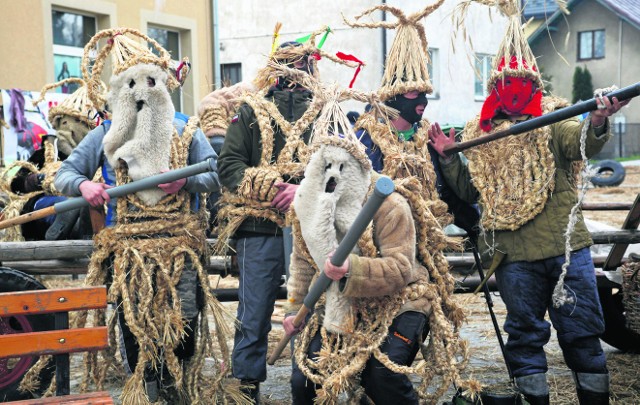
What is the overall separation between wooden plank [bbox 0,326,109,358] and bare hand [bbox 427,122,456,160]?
6.31ft

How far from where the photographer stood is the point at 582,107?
3770 mm

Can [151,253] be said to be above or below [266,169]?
below

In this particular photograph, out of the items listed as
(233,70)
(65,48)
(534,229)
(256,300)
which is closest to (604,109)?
(534,229)

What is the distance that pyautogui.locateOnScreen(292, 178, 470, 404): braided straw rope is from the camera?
346 cm

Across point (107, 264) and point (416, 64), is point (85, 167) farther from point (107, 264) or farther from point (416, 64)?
point (416, 64)

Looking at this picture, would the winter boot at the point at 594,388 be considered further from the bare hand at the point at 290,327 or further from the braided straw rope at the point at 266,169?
the braided straw rope at the point at 266,169

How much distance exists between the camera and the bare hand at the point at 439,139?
4.41m

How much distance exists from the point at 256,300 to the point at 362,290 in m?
1.15

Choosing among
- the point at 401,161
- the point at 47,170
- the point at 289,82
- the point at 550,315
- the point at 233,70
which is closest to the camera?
the point at 401,161

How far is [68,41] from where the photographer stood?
11758 millimetres

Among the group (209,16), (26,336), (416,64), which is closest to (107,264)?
(26,336)

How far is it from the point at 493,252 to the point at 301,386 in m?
1.30

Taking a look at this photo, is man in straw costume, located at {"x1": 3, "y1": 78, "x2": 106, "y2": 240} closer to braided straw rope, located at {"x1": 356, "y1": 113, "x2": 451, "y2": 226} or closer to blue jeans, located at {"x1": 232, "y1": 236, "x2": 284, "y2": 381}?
blue jeans, located at {"x1": 232, "y1": 236, "x2": 284, "y2": 381}

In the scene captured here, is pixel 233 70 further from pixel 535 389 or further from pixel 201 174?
pixel 535 389
